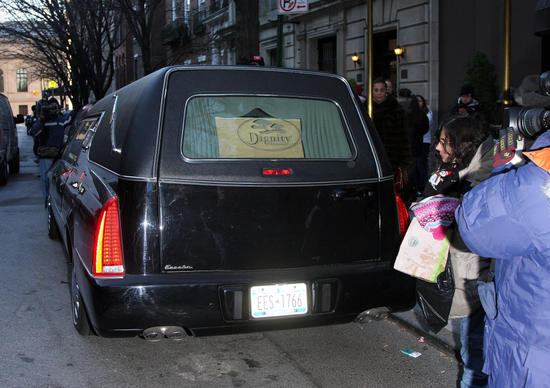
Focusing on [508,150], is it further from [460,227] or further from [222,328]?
[222,328]

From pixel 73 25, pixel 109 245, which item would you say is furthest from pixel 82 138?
pixel 73 25

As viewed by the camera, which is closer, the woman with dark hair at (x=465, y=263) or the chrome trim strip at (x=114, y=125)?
the woman with dark hair at (x=465, y=263)

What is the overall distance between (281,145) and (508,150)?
1537mm

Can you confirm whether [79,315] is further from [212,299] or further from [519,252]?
[519,252]

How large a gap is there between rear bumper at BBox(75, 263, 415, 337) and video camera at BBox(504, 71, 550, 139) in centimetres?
134

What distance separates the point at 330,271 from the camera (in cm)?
344

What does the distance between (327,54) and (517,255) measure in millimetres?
16569

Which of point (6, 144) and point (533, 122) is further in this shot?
point (6, 144)

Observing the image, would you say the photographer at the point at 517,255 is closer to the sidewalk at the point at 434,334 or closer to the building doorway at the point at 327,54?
the sidewalk at the point at 434,334

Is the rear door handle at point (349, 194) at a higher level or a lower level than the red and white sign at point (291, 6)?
lower

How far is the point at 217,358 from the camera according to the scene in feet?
12.8

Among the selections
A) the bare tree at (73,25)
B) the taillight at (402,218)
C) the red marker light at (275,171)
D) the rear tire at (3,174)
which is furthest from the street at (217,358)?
the bare tree at (73,25)

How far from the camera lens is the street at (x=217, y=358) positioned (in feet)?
11.7

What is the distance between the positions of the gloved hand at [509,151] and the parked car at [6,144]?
13.2m
